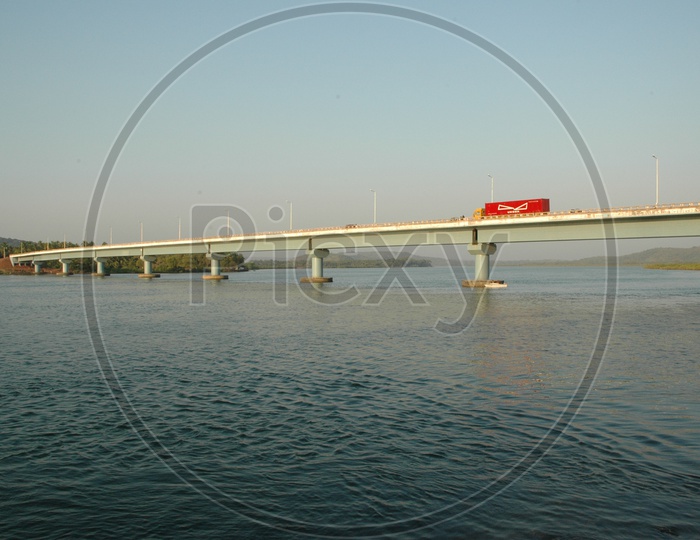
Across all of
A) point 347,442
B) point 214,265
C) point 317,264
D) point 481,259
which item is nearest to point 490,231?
point 481,259

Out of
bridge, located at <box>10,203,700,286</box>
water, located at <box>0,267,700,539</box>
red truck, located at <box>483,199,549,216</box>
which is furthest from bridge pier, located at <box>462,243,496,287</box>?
water, located at <box>0,267,700,539</box>

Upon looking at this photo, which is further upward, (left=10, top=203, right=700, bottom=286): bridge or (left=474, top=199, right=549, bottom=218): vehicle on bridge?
(left=474, top=199, right=549, bottom=218): vehicle on bridge

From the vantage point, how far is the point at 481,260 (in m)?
102

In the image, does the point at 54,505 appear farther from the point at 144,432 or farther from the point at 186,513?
the point at 144,432

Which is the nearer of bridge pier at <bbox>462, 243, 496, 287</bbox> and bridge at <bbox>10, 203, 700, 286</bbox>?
bridge at <bbox>10, 203, 700, 286</bbox>

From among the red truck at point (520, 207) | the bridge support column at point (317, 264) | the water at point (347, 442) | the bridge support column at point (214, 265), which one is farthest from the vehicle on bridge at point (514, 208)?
the bridge support column at point (214, 265)

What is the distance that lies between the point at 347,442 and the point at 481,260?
8840 cm

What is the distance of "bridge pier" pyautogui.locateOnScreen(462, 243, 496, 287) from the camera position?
98.6 m

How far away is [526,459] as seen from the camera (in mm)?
Result: 15492

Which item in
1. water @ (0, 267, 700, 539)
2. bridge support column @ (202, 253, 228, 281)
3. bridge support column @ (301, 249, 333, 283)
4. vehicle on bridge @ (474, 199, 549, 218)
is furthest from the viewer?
bridge support column @ (202, 253, 228, 281)

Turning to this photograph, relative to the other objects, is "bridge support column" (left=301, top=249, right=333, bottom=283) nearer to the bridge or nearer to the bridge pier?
the bridge

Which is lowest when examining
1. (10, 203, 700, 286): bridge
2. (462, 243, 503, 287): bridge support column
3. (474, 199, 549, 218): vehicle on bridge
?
(462, 243, 503, 287): bridge support column

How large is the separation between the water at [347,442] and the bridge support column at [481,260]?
6292 centimetres

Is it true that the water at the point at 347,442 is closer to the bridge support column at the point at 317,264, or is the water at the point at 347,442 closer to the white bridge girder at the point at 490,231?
the white bridge girder at the point at 490,231
